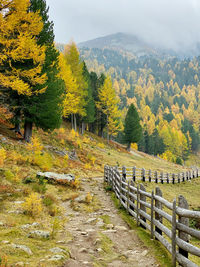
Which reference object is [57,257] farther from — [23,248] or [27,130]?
[27,130]

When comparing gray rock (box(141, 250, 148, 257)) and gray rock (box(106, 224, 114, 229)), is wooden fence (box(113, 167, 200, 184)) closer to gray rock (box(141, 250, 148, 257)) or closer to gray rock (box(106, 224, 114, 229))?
gray rock (box(106, 224, 114, 229))

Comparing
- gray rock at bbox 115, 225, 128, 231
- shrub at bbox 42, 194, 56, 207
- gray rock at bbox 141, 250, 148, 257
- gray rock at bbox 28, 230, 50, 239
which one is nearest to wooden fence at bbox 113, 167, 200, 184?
shrub at bbox 42, 194, 56, 207

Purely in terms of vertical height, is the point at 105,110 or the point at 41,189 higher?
the point at 105,110

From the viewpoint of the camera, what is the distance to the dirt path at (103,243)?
4645mm

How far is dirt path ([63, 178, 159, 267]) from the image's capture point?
183 inches

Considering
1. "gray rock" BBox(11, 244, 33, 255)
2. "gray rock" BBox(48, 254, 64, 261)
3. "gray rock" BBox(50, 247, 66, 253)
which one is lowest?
"gray rock" BBox(50, 247, 66, 253)

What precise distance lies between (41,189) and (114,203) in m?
3.95

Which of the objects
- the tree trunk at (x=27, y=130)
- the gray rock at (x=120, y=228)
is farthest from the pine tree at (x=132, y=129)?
the gray rock at (x=120, y=228)

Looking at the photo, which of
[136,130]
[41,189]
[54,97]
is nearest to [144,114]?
[136,130]

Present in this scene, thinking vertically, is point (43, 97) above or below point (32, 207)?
above

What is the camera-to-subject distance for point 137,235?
6535 millimetres

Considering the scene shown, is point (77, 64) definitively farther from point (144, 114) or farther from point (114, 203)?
point (144, 114)

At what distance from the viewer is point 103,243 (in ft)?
18.5

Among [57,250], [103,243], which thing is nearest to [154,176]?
[103,243]
